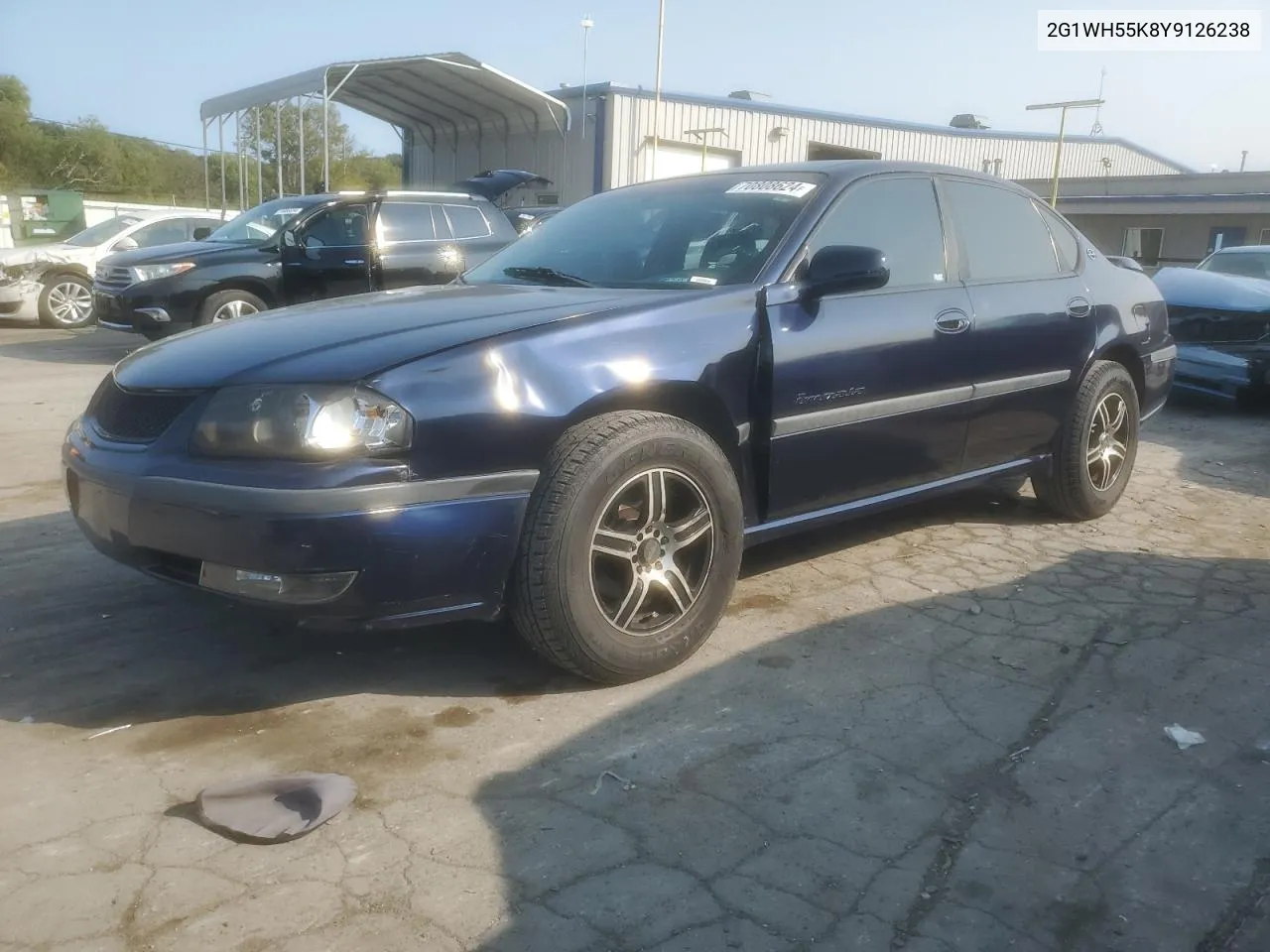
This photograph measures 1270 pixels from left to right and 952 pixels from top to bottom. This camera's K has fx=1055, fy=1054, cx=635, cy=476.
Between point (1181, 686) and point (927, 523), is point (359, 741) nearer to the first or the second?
point (1181, 686)

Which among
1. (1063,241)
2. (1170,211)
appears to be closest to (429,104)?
(1170,211)

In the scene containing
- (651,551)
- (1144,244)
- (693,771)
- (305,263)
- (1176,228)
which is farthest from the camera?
(1144,244)

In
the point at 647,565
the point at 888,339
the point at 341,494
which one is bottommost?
the point at 647,565

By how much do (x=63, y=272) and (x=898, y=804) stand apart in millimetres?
13589

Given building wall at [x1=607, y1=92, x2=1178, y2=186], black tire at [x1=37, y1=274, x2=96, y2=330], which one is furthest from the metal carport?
black tire at [x1=37, y1=274, x2=96, y2=330]

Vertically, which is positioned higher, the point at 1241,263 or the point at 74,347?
the point at 1241,263

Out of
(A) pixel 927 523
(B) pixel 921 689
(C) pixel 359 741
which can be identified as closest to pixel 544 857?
(C) pixel 359 741

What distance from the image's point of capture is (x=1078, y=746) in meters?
2.85

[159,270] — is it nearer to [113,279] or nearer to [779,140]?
[113,279]

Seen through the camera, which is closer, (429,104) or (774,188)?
(774,188)

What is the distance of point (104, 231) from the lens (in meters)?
13.7

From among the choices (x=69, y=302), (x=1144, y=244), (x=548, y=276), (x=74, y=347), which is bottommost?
(x=74, y=347)

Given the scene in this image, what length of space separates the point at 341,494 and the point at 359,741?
69 cm

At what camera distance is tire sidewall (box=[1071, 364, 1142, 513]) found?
15.7 ft
